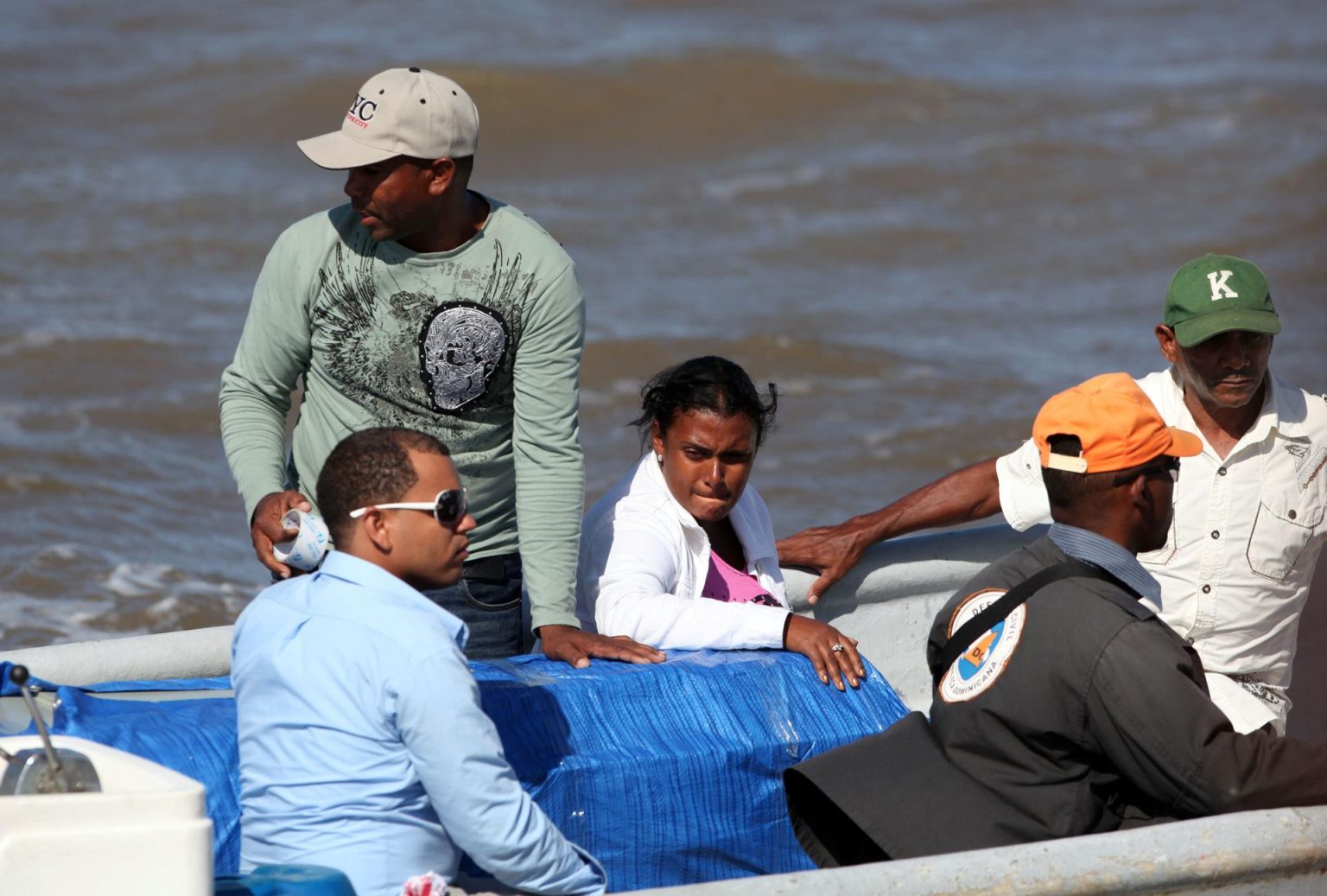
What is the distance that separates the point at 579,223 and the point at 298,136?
9.19 ft

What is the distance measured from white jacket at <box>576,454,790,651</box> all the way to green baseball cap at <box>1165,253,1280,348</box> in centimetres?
109

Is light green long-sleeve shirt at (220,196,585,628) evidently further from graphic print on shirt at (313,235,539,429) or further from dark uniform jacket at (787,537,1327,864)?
dark uniform jacket at (787,537,1327,864)

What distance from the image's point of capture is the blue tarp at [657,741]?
3158 millimetres

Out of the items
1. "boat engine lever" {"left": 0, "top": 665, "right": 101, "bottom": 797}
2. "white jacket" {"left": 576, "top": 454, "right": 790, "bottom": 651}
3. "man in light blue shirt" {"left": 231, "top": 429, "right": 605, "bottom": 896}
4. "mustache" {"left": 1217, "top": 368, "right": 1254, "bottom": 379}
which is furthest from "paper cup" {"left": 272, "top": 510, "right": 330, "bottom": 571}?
"mustache" {"left": 1217, "top": 368, "right": 1254, "bottom": 379}

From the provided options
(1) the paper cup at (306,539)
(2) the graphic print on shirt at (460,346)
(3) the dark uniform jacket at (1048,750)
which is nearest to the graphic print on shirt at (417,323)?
(2) the graphic print on shirt at (460,346)

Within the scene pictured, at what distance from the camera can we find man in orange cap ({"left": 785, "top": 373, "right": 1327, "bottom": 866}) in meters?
2.61

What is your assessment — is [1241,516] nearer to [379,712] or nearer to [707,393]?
[707,393]

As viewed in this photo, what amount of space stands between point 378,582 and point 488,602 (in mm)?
1148

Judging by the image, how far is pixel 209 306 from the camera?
11.2 m

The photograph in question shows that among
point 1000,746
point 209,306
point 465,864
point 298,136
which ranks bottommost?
point 465,864

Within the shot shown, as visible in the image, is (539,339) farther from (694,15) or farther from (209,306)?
(694,15)

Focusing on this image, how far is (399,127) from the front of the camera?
3271 mm

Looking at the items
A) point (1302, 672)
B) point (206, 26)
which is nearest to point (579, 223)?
point (206, 26)

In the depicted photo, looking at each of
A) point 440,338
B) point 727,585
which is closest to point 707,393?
point 727,585
